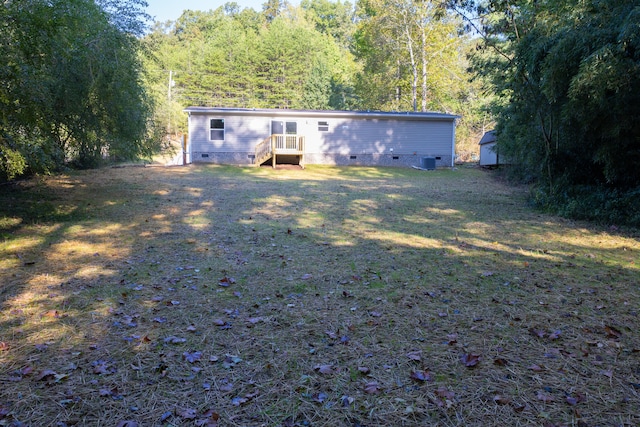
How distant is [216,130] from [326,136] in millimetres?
5805

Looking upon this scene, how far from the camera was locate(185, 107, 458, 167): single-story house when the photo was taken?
23.0m

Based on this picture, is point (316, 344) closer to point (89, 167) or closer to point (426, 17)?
point (89, 167)

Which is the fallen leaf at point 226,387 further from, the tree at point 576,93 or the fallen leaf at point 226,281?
the tree at point 576,93

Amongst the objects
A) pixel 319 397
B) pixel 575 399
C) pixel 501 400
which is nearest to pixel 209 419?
pixel 319 397

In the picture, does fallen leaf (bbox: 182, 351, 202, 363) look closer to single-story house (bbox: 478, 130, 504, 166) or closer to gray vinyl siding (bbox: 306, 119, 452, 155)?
gray vinyl siding (bbox: 306, 119, 452, 155)

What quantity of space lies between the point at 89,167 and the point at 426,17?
905 inches

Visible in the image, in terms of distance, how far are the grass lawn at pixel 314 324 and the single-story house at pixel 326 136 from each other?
51.0 ft

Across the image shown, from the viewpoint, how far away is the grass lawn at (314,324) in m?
2.46

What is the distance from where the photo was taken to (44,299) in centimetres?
402

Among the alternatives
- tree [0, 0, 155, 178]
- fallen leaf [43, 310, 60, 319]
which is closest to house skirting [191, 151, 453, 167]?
tree [0, 0, 155, 178]

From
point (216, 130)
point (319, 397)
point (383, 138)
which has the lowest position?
point (319, 397)

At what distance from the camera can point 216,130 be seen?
75.7 ft

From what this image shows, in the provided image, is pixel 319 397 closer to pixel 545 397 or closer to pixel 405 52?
pixel 545 397

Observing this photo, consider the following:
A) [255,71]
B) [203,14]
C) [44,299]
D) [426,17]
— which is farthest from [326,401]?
[203,14]
